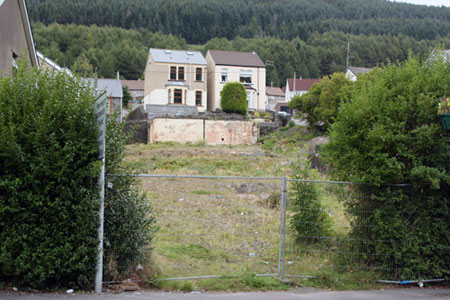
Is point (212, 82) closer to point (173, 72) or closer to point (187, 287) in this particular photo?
point (173, 72)

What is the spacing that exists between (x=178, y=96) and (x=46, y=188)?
164ft

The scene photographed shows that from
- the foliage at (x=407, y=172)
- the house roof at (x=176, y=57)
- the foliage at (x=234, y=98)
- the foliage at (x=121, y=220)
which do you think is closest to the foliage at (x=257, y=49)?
the house roof at (x=176, y=57)

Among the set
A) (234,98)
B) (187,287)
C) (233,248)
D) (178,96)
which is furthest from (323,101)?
(187,287)

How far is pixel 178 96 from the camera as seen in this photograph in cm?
5559

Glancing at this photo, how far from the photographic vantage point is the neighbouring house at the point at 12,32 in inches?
560

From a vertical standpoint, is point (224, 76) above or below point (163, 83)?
above

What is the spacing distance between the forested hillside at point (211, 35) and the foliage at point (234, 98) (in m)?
46.2

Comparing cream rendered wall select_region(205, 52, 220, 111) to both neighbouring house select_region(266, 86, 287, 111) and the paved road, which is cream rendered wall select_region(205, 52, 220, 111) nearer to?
neighbouring house select_region(266, 86, 287, 111)

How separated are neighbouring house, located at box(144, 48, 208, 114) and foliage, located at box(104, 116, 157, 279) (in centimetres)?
4616

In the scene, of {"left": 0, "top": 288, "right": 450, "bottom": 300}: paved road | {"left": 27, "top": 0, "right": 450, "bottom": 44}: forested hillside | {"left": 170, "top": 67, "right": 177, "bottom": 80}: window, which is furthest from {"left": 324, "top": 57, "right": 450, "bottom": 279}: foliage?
{"left": 27, "top": 0, "right": 450, "bottom": 44}: forested hillside

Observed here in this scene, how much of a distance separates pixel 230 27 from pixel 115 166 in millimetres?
198261

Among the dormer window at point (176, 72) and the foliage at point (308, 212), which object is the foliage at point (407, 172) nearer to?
the foliage at point (308, 212)

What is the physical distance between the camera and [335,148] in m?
8.56

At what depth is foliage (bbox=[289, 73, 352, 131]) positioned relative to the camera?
39.9 metres
